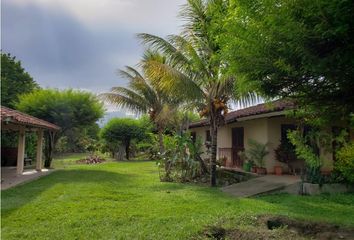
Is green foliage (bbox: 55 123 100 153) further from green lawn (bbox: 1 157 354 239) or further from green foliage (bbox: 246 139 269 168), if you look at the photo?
green lawn (bbox: 1 157 354 239)

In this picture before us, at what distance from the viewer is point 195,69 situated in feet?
40.4

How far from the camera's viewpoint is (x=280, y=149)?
46.7 feet

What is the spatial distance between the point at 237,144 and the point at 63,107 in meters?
11.8

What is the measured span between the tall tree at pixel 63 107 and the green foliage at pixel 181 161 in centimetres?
986

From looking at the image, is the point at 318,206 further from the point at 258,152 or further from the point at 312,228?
the point at 258,152

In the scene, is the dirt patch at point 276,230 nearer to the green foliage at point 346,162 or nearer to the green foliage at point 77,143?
the green foliage at point 346,162

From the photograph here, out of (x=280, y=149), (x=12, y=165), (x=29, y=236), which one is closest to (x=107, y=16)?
(x=29, y=236)

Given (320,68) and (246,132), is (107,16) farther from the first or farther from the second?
(246,132)

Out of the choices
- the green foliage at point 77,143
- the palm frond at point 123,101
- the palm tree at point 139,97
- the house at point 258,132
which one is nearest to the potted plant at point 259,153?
the house at point 258,132

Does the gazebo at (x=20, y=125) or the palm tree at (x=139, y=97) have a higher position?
the palm tree at (x=139, y=97)

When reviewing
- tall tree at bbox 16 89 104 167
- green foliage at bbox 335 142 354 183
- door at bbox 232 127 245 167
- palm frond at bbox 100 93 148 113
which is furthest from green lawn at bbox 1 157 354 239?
tall tree at bbox 16 89 104 167

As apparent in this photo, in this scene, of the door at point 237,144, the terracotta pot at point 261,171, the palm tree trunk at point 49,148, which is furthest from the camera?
the palm tree trunk at point 49,148

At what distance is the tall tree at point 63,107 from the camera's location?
2177 cm

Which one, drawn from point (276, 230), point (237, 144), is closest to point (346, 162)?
point (276, 230)
